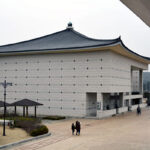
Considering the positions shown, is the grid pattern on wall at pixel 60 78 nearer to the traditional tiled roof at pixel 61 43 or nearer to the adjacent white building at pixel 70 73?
the adjacent white building at pixel 70 73

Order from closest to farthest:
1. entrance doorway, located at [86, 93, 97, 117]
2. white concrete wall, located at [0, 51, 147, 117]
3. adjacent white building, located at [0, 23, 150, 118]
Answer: adjacent white building, located at [0, 23, 150, 118] → white concrete wall, located at [0, 51, 147, 117] → entrance doorway, located at [86, 93, 97, 117]

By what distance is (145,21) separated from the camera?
1032 cm

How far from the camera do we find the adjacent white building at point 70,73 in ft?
98.0

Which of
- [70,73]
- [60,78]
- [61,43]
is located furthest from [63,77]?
[61,43]

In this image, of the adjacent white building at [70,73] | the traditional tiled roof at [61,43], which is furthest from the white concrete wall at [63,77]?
the traditional tiled roof at [61,43]

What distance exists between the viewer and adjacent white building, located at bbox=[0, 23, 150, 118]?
1176 inches

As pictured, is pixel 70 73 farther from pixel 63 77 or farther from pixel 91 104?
pixel 91 104

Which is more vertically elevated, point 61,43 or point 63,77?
point 61,43

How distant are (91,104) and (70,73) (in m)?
4.43

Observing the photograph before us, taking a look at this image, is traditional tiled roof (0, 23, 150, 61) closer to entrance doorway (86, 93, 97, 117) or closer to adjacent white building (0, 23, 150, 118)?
adjacent white building (0, 23, 150, 118)

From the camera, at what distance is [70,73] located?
3147cm

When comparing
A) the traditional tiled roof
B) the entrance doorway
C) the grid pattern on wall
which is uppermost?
the traditional tiled roof

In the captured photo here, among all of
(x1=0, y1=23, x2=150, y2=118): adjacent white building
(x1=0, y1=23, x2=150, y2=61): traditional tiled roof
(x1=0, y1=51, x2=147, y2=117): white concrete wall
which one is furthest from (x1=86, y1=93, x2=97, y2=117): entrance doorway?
(x1=0, y1=23, x2=150, y2=61): traditional tiled roof

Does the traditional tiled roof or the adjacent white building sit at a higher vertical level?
the traditional tiled roof
